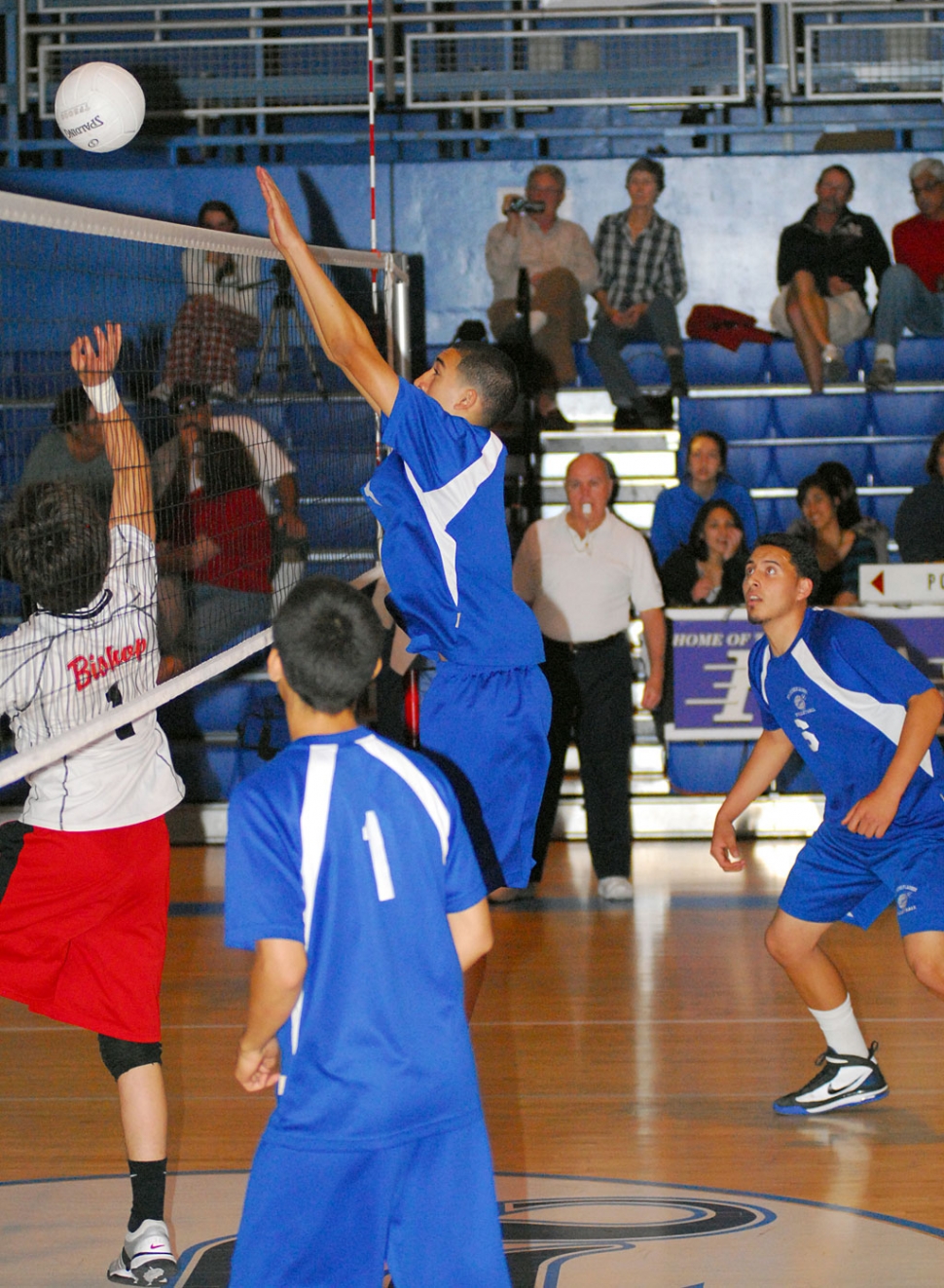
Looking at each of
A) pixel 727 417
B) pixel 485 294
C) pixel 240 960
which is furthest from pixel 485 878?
pixel 485 294

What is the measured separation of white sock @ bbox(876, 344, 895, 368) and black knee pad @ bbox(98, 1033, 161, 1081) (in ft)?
28.3

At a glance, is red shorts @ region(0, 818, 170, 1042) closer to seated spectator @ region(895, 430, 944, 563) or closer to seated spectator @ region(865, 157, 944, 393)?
seated spectator @ region(895, 430, 944, 563)

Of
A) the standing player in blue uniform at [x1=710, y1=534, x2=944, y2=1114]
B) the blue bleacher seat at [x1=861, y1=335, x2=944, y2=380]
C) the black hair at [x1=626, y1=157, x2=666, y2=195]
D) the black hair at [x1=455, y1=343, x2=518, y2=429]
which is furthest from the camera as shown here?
the blue bleacher seat at [x1=861, y1=335, x2=944, y2=380]

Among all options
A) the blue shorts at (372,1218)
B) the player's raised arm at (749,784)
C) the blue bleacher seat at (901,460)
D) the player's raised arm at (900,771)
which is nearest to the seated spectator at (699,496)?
the blue bleacher seat at (901,460)

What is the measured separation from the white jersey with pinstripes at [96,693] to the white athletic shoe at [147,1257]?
962 millimetres

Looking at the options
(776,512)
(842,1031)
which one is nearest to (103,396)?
(842,1031)

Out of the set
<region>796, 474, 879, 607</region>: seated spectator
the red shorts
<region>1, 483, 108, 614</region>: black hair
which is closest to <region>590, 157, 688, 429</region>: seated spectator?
<region>796, 474, 879, 607</region>: seated spectator

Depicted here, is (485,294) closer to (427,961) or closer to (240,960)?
(240,960)

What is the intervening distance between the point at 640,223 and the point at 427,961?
362 inches

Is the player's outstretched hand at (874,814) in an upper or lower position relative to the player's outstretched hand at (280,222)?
lower

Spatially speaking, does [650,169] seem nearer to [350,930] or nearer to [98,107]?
[98,107]

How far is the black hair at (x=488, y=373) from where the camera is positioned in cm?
386

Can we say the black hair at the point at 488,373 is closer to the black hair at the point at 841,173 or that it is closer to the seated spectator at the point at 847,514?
the seated spectator at the point at 847,514

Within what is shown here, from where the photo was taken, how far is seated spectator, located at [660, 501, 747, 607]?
834 centimetres
